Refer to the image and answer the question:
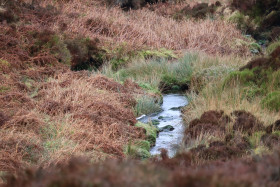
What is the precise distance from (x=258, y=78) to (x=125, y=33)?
6939 mm

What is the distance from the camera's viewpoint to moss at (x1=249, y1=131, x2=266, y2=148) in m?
5.73

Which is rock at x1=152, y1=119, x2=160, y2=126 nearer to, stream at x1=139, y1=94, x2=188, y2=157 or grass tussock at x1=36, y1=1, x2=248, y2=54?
stream at x1=139, y1=94, x2=188, y2=157

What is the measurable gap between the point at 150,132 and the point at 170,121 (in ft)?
3.89

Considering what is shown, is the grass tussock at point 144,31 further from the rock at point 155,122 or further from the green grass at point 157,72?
the rock at point 155,122

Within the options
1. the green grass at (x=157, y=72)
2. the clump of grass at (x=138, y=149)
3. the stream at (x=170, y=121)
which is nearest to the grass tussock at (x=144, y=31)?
the green grass at (x=157, y=72)

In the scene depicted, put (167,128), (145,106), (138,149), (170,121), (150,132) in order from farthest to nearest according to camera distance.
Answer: (145,106) → (170,121) → (167,128) → (150,132) → (138,149)

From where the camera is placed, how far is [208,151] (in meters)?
4.81

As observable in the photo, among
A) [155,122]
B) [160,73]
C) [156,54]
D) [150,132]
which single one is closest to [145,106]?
[155,122]

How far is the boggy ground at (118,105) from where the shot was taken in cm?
203

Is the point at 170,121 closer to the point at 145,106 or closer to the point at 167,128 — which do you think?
the point at 167,128

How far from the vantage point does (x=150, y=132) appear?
7.26 metres

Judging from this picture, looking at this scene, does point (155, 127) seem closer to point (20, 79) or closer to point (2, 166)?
point (20, 79)

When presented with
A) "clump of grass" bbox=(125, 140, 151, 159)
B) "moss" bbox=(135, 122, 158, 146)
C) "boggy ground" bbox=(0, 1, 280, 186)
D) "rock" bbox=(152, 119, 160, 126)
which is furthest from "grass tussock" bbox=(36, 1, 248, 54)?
"clump of grass" bbox=(125, 140, 151, 159)

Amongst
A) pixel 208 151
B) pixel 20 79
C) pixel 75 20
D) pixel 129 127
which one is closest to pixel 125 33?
pixel 75 20
